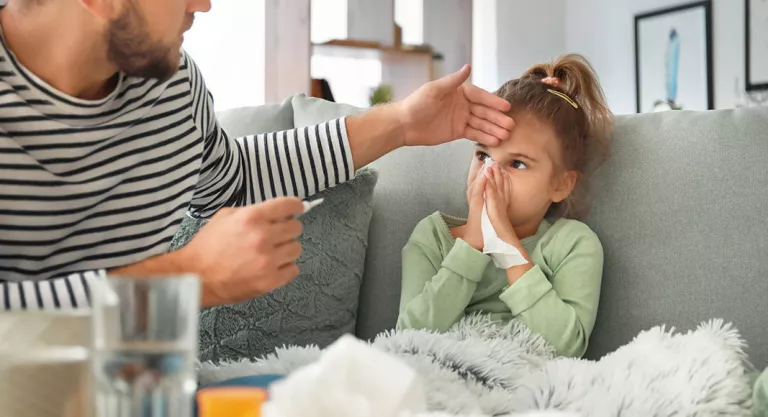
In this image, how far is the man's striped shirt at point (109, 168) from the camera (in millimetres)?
1078

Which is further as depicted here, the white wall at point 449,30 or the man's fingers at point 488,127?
the white wall at point 449,30

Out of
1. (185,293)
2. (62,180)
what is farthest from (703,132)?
(185,293)

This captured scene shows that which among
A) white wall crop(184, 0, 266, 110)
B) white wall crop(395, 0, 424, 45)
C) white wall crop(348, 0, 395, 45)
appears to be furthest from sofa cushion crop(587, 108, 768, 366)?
white wall crop(395, 0, 424, 45)

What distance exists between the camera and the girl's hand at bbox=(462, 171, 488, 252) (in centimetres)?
143

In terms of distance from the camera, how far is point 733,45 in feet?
12.3

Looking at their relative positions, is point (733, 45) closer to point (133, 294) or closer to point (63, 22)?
point (63, 22)

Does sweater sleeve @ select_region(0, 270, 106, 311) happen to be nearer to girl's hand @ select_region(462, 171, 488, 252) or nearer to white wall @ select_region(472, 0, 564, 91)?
girl's hand @ select_region(462, 171, 488, 252)

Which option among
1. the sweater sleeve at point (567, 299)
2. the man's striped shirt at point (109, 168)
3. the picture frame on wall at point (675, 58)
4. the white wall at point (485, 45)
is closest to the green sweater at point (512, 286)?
the sweater sleeve at point (567, 299)

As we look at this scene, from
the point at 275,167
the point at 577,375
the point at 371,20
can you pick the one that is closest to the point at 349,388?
the point at 577,375

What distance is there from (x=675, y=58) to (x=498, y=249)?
9.78ft

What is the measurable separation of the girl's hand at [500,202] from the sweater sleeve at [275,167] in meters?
0.25

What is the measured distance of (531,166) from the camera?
4.71ft

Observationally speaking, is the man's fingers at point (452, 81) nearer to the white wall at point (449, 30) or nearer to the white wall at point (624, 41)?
the white wall at point (624, 41)

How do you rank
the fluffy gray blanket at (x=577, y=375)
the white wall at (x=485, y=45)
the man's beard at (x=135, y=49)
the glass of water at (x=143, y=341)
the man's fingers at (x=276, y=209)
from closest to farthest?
the glass of water at (x=143, y=341) → the man's fingers at (x=276, y=209) → the fluffy gray blanket at (x=577, y=375) → the man's beard at (x=135, y=49) → the white wall at (x=485, y=45)
